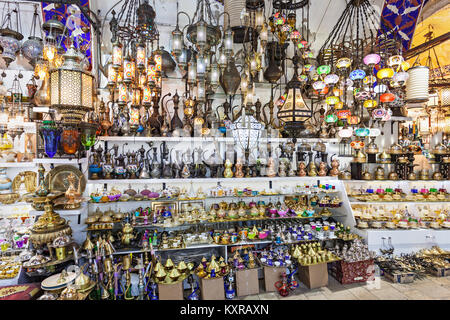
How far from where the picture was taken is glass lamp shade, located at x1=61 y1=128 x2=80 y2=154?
2695mm

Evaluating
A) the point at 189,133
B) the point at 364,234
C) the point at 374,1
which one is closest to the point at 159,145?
the point at 189,133

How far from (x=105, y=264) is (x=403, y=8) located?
5717 mm

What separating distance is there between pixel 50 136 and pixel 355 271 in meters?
4.24

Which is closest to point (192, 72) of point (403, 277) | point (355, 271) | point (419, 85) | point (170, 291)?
point (170, 291)

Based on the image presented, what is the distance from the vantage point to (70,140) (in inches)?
A: 106

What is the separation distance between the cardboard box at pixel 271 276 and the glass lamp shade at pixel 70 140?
9.20ft

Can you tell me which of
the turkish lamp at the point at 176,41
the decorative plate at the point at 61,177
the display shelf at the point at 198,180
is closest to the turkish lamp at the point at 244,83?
the turkish lamp at the point at 176,41

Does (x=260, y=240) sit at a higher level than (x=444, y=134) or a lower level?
lower

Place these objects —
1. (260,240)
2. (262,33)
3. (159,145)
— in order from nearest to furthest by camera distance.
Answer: (262,33) < (260,240) < (159,145)

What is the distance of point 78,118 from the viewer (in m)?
1.92

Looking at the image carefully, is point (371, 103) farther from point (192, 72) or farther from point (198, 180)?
point (198, 180)

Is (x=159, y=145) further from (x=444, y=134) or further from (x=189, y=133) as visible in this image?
(x=444, y=134)
